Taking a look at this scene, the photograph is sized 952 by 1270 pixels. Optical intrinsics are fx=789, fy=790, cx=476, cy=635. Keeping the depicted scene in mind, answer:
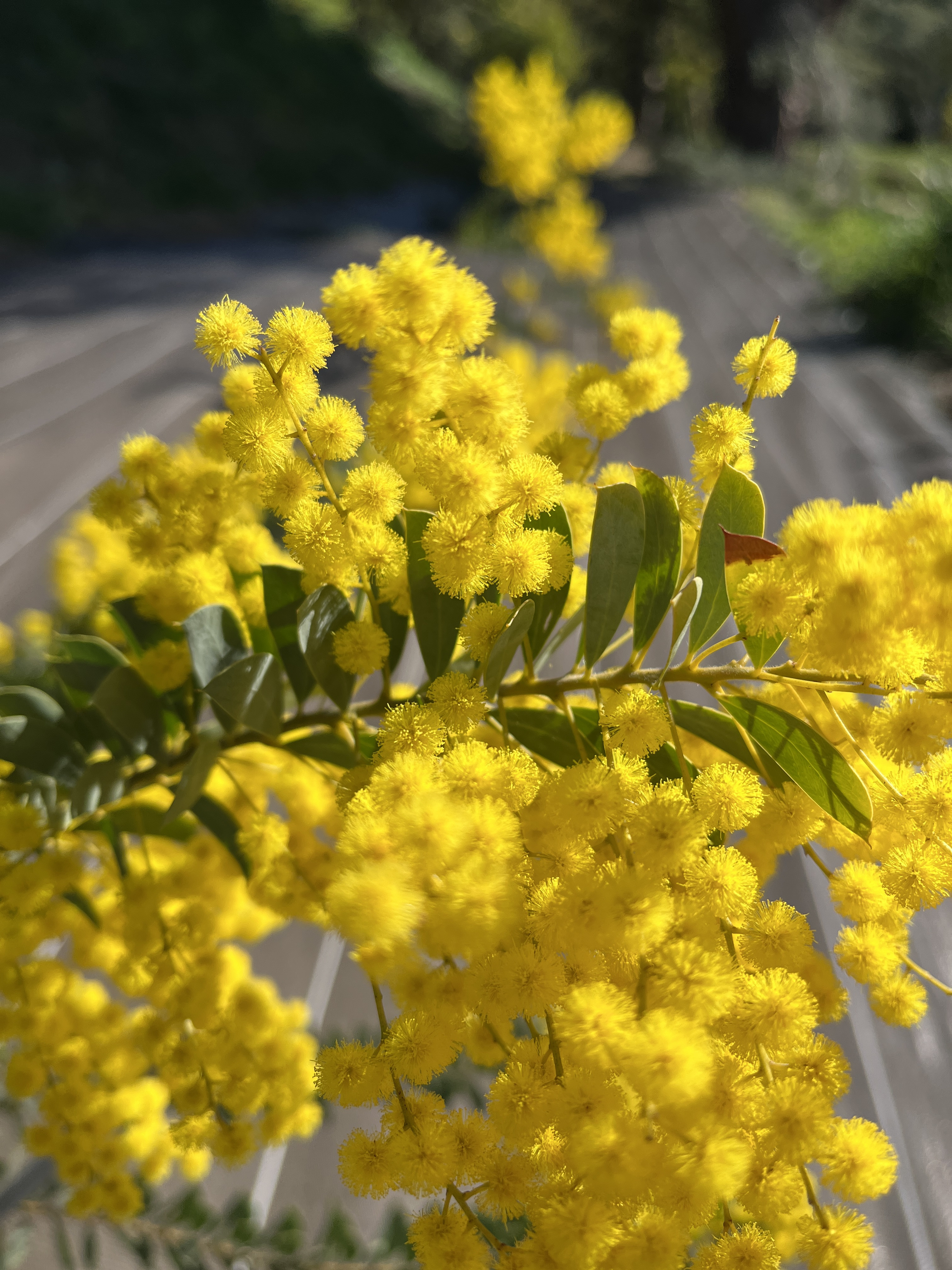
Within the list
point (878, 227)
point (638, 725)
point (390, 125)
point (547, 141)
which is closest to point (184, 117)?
point (390, 125)

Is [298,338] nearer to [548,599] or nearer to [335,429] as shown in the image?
[335,429]

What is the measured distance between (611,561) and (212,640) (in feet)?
0.69

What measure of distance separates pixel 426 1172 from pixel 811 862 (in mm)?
596

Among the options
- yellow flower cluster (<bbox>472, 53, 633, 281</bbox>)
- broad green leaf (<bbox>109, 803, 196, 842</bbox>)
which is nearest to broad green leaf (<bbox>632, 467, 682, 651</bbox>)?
broad green leaf (<bbox>109, 803, 196, 842</bbox>)

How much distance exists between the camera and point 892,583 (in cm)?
29

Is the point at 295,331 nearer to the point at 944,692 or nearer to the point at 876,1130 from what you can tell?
the point at 944,692

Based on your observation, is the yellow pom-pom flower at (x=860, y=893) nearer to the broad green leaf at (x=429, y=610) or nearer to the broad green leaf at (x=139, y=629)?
the broad green leaf at (x=429, y=610)

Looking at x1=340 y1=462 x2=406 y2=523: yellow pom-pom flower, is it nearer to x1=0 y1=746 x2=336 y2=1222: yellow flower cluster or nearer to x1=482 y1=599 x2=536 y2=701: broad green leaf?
x1=482 y1=599 x2=536 y2=701: broad green leaf

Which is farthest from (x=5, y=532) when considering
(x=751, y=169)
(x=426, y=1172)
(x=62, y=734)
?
(x=751, y=169)

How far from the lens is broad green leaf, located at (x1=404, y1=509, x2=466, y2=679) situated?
1.31 feet

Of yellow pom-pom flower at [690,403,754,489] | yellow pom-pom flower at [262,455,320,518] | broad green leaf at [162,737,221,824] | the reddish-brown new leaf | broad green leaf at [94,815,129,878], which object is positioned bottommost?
broad green leaf at [94,815,129,878]

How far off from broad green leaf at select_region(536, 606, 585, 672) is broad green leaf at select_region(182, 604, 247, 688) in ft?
0.55

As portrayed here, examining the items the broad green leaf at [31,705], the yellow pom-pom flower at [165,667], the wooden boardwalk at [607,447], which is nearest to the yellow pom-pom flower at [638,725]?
the yellow pom-pom flower at [165,667]

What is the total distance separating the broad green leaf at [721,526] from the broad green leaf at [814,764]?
5 centimetres
